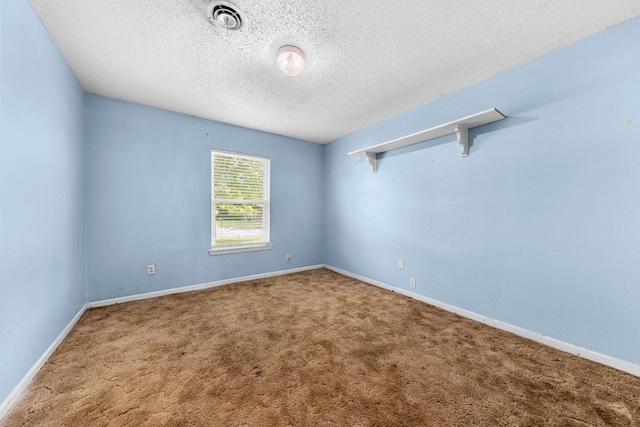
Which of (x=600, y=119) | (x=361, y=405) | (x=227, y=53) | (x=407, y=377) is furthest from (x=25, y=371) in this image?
(x=600, y=119)

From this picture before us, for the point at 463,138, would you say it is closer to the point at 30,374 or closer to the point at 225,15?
the point at 225,15

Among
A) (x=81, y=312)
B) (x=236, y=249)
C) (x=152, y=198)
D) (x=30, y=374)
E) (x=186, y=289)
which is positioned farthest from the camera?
(x=236, y=249)

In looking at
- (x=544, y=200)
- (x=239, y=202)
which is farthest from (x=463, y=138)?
(x=239, y=202)

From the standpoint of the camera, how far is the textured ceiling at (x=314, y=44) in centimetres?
157

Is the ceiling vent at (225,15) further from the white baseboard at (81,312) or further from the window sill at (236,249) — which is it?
the window sill at (236,249)

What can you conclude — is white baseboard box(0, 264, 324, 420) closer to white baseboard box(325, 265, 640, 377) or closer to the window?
the window

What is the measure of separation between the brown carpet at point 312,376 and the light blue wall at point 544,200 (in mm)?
343

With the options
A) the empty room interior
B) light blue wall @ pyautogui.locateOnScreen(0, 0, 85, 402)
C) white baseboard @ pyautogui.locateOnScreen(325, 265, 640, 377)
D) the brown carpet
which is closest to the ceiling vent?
the empty room interior

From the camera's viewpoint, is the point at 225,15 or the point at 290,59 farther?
the point at 290,59

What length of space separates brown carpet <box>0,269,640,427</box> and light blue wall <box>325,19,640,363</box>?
13.5 inches

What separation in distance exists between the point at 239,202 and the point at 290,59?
234 centimetres

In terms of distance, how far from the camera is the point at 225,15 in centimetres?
158

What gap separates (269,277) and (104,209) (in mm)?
2341

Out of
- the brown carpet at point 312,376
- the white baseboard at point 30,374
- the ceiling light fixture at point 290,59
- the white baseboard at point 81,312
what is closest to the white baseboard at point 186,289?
the white baseboard at point 81,312
